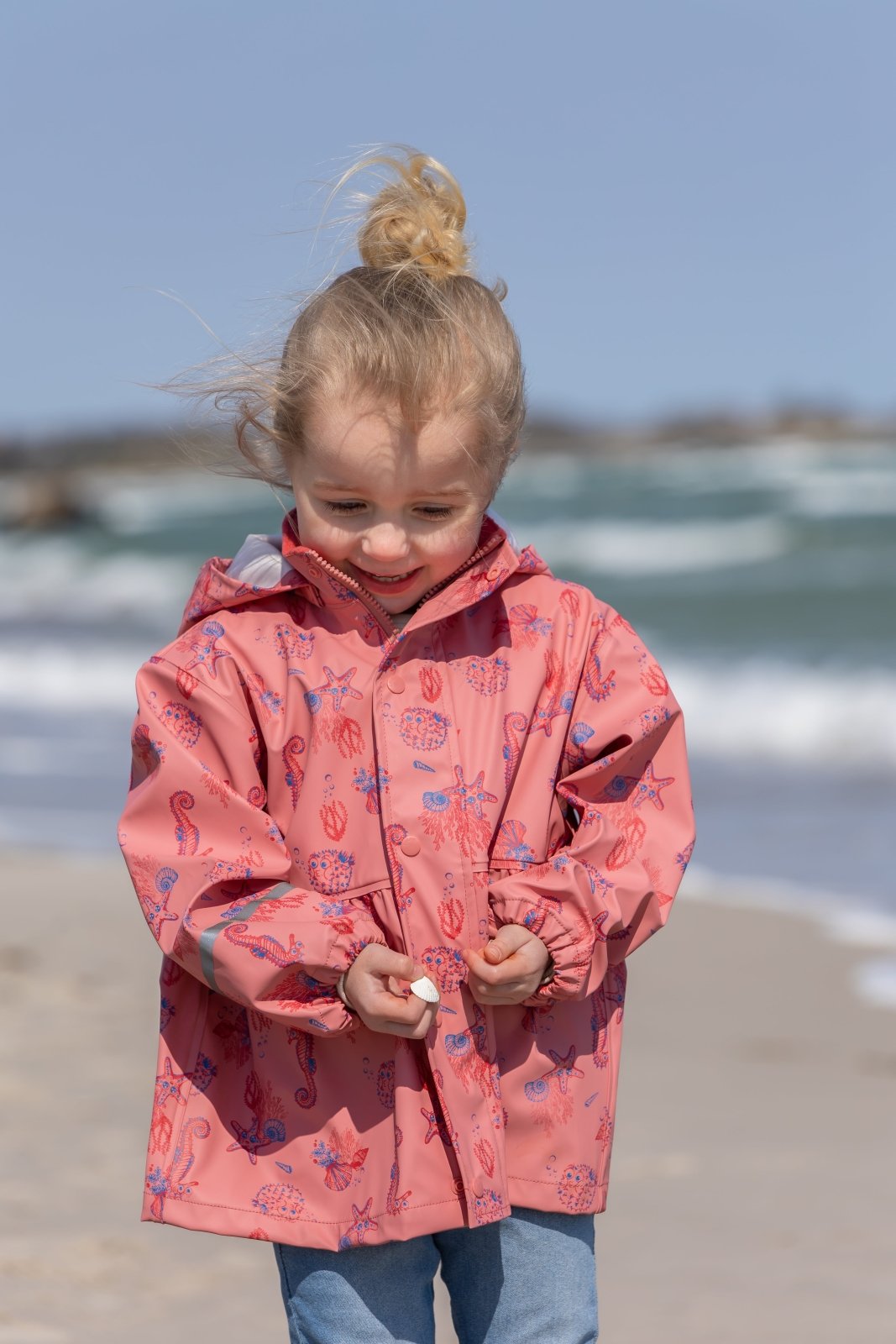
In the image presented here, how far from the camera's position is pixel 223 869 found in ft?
5.84

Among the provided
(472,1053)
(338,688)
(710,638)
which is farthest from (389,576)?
(710,638)

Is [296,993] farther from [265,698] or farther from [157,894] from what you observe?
[265,698]

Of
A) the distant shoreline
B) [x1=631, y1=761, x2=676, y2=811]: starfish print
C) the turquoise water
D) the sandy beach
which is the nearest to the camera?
[x1=631, y1=761, x2=676, y2=811]: starfish print

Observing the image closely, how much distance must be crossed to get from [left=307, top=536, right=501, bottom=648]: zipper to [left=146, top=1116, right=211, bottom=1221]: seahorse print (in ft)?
1.88

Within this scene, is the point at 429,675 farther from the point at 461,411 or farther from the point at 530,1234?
the point at 530,1234

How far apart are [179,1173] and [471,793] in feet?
1.72

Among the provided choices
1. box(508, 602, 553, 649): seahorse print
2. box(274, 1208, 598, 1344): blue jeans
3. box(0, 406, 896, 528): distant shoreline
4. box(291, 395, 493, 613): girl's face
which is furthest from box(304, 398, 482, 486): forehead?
box(0, 406, 896, 528): distant shoreline

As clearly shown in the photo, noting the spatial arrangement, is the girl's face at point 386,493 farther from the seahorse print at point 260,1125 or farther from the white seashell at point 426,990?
the seahorse print at point 260,1125

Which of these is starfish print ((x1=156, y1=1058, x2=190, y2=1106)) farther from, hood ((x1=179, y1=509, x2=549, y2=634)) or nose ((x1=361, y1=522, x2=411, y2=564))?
nose ((x1=361, y1=522, x2=411, y2=564))

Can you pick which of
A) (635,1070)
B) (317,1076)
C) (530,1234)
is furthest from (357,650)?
→ (635,1070)

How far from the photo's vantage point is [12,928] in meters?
4.97

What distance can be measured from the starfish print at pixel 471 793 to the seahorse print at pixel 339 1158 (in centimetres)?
37

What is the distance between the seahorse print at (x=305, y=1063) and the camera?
72.9 inches

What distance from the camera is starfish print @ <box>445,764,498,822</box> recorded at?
1.86 metres
